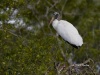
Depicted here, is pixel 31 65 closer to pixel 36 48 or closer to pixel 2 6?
pixel 36 48

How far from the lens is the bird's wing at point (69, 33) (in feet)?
35.9

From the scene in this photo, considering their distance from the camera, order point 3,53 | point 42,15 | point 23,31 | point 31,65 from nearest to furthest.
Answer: point 31,65 → point 3,53 → point 23,31 → point 42,15

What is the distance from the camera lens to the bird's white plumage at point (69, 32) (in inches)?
430

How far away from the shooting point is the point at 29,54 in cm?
807

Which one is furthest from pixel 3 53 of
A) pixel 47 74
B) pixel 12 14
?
pixel 12 14

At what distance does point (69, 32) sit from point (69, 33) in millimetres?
25

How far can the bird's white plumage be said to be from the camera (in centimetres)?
1092

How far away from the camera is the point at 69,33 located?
11305mm

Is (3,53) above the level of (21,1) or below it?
below

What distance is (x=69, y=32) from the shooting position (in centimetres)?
1131

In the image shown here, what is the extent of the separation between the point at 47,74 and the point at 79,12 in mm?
11499

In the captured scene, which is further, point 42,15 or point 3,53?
point 42,15

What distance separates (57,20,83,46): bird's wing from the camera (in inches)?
430

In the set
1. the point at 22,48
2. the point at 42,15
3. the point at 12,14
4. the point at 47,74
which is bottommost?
the point at 47,74
